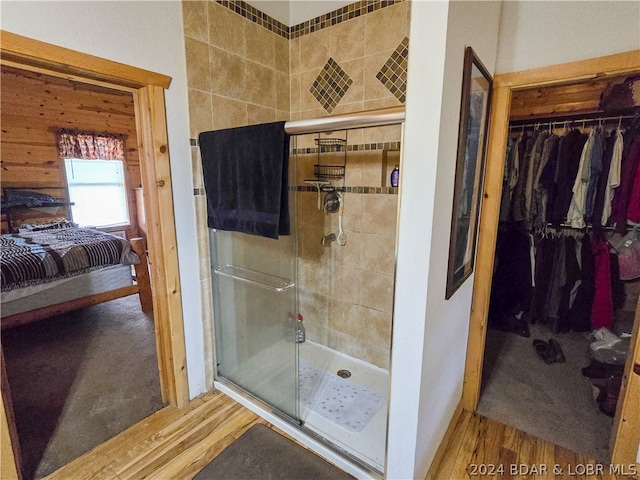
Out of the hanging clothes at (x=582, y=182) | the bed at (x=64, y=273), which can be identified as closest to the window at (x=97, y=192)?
the bed at (x=64, y=273)

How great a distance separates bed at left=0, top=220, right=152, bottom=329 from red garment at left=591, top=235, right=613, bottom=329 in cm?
430

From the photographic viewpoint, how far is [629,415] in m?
1.52

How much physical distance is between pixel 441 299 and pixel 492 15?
1.31 m

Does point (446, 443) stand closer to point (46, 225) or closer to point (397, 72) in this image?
point (397, 72)

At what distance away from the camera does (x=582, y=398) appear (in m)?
2.12

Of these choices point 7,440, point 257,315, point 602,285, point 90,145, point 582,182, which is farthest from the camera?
point 90,145

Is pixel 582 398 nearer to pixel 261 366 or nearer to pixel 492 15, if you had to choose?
pixel 261 366

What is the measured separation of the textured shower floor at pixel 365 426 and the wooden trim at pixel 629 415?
113 cm

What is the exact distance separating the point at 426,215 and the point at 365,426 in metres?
1.41

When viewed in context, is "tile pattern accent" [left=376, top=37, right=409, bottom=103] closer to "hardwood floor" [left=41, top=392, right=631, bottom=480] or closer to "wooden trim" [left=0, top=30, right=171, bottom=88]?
"wooden trim" [left=0, top=30, right=171, bottom=88]

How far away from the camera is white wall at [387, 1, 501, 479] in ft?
3.44

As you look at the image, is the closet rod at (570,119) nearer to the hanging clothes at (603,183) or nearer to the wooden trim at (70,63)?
the hanging clothes at (603,183)

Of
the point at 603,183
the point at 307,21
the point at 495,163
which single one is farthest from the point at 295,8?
the point at 603,183

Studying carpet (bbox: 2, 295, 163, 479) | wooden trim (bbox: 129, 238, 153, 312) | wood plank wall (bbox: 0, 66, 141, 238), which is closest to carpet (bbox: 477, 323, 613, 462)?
carpet (bbox: 2, 295, 163, 479)
